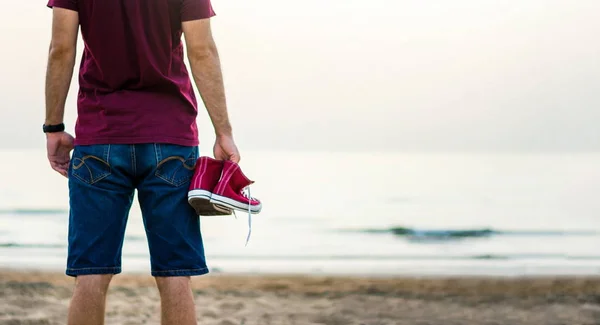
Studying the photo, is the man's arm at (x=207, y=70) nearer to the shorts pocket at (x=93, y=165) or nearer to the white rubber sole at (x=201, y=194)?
the white rubber sole at (x=201, y=194)

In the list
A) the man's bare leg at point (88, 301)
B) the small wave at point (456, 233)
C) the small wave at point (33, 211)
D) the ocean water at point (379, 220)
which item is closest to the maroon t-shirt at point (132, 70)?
the man's bare leg at point (88, 301)

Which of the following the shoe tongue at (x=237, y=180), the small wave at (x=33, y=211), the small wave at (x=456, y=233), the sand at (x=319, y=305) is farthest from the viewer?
the small wave at (x=33, y=211)

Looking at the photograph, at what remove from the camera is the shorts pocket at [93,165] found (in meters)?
2.20

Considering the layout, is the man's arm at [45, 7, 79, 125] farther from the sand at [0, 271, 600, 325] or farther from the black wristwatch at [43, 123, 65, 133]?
the sand at [0, 271, 600, 325]

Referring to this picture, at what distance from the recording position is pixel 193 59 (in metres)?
2.25

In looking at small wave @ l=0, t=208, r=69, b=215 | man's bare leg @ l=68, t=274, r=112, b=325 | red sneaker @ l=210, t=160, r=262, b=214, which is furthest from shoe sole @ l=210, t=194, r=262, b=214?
small wave @ l=0, t=208, r=69, b=215

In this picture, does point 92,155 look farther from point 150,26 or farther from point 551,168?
point 551,168

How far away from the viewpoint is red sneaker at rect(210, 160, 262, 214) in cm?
222

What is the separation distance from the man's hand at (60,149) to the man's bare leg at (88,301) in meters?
0.34

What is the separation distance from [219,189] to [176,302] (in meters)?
0.33

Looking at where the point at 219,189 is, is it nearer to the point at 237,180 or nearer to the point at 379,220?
the point at 237,180

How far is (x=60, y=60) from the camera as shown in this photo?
2217 millimetres

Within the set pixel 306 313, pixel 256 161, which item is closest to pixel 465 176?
pixel 256 161

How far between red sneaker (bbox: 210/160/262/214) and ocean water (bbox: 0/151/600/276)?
6114 mm
